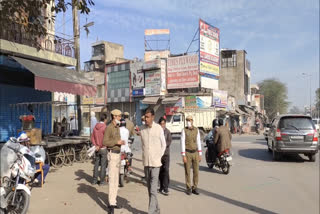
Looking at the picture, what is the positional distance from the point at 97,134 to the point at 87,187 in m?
1.37

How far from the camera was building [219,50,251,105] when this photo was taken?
38.2m

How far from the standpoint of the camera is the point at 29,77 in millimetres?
12367

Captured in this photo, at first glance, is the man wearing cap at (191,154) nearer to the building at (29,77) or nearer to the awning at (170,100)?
the building at (29,77)

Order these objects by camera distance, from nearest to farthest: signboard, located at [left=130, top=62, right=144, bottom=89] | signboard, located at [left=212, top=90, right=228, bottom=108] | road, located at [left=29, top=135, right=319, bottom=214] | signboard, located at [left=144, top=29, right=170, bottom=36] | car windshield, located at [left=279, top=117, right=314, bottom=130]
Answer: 1. road, located at [left=29, top=135, right=319, bottom=214]
2. car windshield, located at [left=279, top=117, right=314, bottom=130]
3. signboard, located at [left=212, top=90, right=228, bottom=108]
4. signboard, located at [left=130, top=62, right=144, bottom=89]
5. signboard, located at [left=144, top=29, right=170, bottom=36]

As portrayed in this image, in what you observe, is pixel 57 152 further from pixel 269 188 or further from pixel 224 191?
pixel 269 188

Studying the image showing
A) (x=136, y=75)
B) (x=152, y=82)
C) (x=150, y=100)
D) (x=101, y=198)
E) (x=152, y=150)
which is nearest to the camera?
(x=152, y=150)

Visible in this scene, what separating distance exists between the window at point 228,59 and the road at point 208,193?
30963 millimetres

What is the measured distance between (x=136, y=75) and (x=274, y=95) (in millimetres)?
40411

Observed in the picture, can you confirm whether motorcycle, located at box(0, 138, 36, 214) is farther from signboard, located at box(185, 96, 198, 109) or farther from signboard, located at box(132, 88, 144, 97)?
signboard, located at box(132, 88, 144, 97)

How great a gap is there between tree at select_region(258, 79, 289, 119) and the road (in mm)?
53437

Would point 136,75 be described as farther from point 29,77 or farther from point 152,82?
point 29,77

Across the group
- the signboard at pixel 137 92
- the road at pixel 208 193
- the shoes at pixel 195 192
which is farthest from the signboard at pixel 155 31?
the shoes at pixel 195 192

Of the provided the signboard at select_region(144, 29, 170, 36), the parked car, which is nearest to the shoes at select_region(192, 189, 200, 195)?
the parked car

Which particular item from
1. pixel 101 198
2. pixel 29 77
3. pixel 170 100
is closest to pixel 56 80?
pixel 29 77
